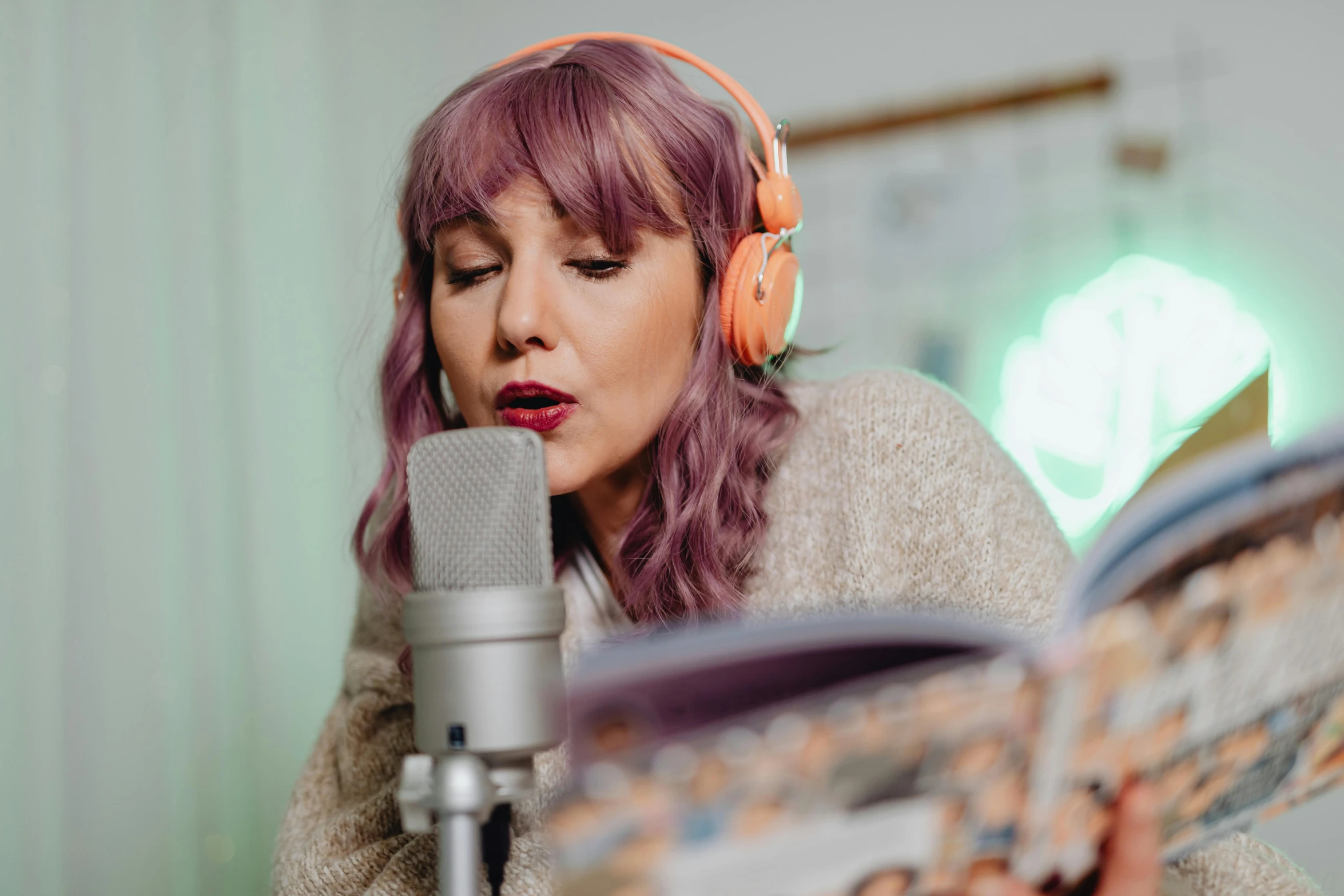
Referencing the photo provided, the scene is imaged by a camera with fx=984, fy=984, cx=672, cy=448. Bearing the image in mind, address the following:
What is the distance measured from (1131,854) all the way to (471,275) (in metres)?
0.60

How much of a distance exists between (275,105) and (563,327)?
110 cm

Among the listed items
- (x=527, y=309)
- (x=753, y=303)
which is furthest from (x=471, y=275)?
→ (x=753, y=303)

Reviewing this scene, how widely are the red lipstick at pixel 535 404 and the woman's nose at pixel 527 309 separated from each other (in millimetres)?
30

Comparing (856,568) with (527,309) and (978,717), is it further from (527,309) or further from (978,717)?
(978,717)

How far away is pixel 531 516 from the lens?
0.45 metres

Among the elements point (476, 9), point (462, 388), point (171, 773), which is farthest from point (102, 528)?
point (476, 9)

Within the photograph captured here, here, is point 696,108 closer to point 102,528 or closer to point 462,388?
point 462,388

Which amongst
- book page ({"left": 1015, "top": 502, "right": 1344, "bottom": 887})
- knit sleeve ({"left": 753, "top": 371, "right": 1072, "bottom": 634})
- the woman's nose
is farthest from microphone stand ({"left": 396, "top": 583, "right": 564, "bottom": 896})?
knit sleeve ({"left": 753, "top": 371, "right": 1072, "bottom": 634})

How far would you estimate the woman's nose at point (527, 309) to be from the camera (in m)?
0.71

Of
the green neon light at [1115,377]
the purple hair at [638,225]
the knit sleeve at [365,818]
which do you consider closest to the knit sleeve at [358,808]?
the knit sleeve at [365,818]

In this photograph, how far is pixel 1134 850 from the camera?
17.0 inches

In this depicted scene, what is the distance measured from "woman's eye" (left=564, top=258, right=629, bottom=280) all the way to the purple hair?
0.02 meters

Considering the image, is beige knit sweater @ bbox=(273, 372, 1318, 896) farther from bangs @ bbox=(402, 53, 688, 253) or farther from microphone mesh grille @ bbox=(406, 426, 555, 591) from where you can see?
microphone mesh grille @ bbox=(406, 426, 555, 591)

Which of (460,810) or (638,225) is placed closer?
(460,810)
